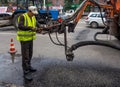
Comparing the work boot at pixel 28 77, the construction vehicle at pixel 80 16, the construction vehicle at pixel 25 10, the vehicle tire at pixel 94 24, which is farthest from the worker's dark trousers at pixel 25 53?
the vehicle tire at pixel 94 24

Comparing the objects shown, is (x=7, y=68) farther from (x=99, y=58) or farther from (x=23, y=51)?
(x=99, y=58)

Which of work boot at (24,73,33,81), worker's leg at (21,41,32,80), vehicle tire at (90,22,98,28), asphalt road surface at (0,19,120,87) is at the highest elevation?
worker's leg at (21,41,32,80)

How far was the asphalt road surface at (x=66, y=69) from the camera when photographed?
24.1 feet

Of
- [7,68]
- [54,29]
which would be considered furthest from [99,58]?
[7,68]

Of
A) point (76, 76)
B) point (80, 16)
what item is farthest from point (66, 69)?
point (80, 16)

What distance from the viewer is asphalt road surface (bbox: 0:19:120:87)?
289 inches

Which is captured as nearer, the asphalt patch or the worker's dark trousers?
the asphalt patch

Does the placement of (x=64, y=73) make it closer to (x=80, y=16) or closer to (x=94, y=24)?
(x=80, y=16)

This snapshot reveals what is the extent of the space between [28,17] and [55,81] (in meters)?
1.91

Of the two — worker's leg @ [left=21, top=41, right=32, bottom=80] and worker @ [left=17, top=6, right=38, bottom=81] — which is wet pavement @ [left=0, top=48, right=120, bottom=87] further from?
worker @ [left=17, top=6, right=38, bottom=81]

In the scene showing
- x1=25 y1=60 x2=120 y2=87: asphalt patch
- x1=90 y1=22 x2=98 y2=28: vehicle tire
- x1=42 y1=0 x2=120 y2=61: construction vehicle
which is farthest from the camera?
x1=90 y1=22 x2=98 y2=28: vehicle tire

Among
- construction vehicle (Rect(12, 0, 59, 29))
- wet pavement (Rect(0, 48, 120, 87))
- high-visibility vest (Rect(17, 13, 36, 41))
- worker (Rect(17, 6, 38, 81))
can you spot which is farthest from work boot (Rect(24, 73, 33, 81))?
construction vehicle (Rect(12, 0, 59, 29))

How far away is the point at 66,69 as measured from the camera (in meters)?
8.52

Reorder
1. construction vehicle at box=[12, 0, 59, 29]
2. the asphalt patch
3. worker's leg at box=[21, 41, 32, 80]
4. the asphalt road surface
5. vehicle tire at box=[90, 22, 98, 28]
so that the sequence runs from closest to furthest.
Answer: the asphalt patch → the asphalt road surface → worker's leg at box=[21, 41, 32, 80] → construction vehicle at box=[12, 0, 59, 29] → vehicle tire at box=[90, 22, 98, 28]
